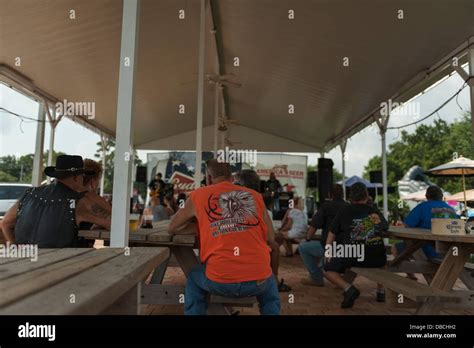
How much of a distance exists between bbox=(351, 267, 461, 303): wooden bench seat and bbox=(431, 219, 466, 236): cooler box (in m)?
0.45

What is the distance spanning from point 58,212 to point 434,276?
261cm

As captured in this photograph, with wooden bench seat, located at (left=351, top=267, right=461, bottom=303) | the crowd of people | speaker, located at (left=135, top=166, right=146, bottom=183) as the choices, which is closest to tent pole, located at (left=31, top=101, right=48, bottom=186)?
speaker, located at (left=135, top=166, right=146, bottom=183)

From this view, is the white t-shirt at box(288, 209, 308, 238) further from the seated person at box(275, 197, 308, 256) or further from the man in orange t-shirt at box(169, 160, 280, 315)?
the man in orange t-shirt at box(169, 160, 280, 315)

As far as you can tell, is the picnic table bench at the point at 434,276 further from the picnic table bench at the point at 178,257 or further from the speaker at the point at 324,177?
the speaker at the point at 324,177

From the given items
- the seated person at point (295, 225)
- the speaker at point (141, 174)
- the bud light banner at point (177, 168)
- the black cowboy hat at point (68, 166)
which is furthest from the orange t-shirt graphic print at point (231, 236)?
the speaker at point (141, 174)

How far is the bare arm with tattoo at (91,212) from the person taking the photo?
206 centimetres

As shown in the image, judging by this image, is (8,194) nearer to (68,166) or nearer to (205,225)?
(68,166)

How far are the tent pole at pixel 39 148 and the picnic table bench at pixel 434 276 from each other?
7.08 m

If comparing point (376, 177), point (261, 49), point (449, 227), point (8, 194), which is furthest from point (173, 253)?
point (376, 177)

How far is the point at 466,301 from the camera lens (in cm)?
223

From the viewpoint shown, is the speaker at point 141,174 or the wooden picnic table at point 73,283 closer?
the wooden picnic table at point 73,283
